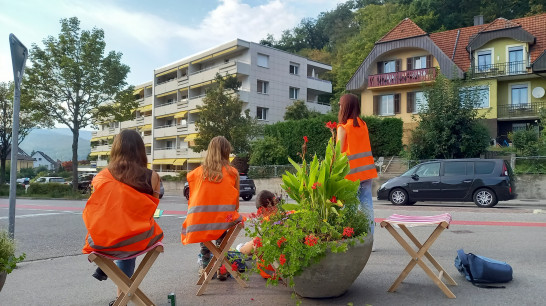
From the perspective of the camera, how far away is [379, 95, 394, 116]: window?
36031 mm

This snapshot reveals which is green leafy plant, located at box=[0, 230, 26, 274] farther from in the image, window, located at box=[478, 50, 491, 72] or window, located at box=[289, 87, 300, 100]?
window, located at box=[289, 87, 300, 100]

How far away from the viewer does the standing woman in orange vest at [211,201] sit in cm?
451

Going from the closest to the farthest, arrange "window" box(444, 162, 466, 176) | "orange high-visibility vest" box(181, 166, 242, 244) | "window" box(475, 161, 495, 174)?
"orange high-visibility vest" box(181, 166, 242, 244) < "window" box(475, 161, 495, 174) < "window" box(444, 162, 466, 176)

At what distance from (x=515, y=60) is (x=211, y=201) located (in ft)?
111

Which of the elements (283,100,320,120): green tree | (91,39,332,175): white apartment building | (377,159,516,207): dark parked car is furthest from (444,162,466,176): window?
(91,39,332,175): white apartment building

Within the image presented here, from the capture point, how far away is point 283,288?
4461mm

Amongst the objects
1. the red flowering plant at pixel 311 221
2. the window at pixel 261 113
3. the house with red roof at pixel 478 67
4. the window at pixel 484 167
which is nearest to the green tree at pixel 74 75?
the window at pixel 261 113

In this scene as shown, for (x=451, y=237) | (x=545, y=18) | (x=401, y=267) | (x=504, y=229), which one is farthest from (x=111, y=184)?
(x=545, y=18)

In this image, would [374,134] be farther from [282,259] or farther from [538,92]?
[282,259]

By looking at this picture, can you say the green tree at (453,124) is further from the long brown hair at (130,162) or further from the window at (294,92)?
the window at (294,92)

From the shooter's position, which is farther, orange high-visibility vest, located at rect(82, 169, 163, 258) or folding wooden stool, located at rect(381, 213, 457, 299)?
folding wooden stool, located at rect(381, 213, 457, 299)

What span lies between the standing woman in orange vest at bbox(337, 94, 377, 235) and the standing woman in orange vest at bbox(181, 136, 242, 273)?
1.50 m

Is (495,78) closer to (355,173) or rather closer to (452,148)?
(452,148)

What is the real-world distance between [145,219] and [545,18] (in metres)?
36.7
